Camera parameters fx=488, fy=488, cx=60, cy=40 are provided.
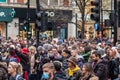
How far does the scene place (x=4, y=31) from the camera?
164 ft

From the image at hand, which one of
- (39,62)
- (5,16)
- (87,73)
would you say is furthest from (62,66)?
(5,16)

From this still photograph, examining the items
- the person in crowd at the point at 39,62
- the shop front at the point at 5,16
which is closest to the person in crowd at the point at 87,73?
the person in crowd at the point at 39,62

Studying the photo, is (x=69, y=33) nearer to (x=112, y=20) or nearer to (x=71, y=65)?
(x=112, y=20)

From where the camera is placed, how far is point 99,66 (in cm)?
1219

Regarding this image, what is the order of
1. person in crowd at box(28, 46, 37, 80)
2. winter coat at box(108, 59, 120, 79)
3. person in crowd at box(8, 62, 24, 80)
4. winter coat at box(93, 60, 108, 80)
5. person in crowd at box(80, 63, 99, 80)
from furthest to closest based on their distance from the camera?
person in crowd at box(28, 46, 37, 80), winter coat at box(108, 59, 120, 79), winter coat at box(93, 60, 108, 80), person in crowd at box(80, 63, 99, 80), person in crowd at box(8, 62, 24, 80)

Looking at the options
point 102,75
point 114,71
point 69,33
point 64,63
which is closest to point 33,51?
point 64,63

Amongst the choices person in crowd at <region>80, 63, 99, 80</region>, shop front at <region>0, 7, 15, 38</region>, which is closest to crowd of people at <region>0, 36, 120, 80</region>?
person in crowd at <region>80, 63, 99, 80</region>

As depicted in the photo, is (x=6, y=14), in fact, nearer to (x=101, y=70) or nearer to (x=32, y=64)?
(x=32, y=64)

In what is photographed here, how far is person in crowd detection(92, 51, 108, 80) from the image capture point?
38.8ft

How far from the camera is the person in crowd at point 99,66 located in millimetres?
11820

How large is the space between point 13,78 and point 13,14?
41.4m

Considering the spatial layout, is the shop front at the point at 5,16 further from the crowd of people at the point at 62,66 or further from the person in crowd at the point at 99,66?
the person in crowd at the point at 99,66

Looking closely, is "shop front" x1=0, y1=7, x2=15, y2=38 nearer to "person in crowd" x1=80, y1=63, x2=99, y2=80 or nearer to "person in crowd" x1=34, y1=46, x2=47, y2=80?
"person in crowd" x1=34, y1=46, x2=47, y2=80

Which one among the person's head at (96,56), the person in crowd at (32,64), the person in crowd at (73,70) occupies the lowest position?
the person in crowd at (32,64)
